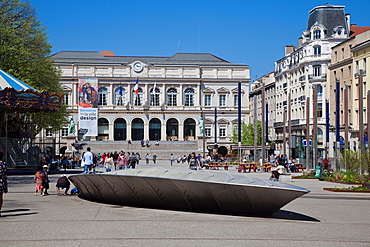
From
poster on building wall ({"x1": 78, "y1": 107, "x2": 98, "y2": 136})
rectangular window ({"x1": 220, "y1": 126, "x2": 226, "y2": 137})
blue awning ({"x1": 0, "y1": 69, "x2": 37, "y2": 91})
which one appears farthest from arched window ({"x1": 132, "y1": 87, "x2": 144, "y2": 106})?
blue awning ({"x1": 0, "y1": 69, "x2": 37, "y2": 91})

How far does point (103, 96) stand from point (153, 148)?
17.9 metres

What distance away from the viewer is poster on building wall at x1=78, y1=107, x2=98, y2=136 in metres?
78.1

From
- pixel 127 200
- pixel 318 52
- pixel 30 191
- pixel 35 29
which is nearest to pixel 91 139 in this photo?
pixel 318 52

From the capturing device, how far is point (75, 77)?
99.7 m

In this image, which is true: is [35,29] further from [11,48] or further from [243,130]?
[243,130]

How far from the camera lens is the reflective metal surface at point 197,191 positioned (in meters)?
14.0

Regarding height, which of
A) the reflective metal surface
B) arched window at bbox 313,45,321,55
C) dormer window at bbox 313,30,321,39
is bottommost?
the reflective metal surface

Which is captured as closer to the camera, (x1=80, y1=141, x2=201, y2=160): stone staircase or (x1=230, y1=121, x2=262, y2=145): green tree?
(x1=80, y1=141, x2=201, y2=160): stone staircase

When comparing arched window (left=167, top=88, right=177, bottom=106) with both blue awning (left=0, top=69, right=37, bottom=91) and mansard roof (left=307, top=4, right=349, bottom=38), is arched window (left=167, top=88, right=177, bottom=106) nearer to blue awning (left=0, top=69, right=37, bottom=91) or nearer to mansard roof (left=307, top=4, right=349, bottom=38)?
mansard roof (left=307, top=4, right=349, bottom=38)

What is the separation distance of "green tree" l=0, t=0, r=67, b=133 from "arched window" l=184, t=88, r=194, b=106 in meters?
57.2

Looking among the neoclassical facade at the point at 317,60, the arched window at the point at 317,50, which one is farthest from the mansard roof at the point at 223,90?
the arched window at the point at 317,50

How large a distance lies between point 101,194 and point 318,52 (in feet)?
201

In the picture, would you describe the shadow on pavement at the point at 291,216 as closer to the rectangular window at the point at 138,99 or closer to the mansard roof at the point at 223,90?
the rectangular window at the point at 138,99

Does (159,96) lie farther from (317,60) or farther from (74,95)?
(317,60)
